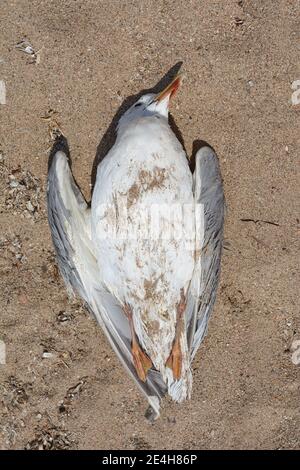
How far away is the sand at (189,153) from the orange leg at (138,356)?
1.58ft

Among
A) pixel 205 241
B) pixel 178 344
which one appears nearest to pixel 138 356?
pixel 178 344

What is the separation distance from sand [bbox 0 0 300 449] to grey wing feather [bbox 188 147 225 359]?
0.30 m

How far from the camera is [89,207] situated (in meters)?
3.91

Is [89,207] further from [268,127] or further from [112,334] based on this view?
[268,127]

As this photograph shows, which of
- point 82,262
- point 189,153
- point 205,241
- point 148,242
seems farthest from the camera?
point 189,153

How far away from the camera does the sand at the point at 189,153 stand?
3.98 meters

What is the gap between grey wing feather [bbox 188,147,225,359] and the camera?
367cm

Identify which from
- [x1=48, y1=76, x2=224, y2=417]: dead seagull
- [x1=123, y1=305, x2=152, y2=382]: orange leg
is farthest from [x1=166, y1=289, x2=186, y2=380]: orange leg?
[x1=123, y1=305, x2=152, y2=382]: orange leg

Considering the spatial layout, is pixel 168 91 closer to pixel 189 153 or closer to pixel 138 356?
pixel 189 153

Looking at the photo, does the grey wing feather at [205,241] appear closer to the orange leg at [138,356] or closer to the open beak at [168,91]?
the orange leg at [138,356]

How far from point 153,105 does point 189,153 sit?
60 cm

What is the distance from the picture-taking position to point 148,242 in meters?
3.50
